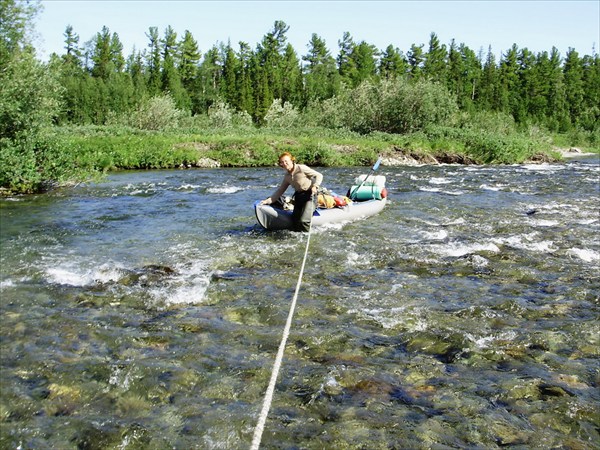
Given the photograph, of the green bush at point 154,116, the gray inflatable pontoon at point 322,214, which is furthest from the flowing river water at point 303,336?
the green bush at point 154,116

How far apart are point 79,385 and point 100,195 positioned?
13790 millimetres

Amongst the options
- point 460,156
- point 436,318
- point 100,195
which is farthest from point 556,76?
point 436,318

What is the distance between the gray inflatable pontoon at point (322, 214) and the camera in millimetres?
11750

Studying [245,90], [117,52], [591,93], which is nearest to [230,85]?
[245,90]

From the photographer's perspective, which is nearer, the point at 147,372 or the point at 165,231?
the point at 147,372

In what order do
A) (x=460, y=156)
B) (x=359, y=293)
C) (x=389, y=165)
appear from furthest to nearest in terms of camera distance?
(x=460, y=156) < (x=389, y=165) < (x=359, y=293)

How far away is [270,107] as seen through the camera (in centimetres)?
6256

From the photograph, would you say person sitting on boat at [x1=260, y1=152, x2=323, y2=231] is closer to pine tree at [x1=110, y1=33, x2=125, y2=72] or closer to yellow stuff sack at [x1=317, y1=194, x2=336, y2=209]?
yellow stuff sack at [x1=317, y1=194, x2=336, y2=209]

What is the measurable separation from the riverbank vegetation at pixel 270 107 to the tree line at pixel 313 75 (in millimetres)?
250

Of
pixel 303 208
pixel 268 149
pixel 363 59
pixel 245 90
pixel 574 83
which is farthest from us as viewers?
pixel 363 59

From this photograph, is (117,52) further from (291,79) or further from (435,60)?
(435,60)

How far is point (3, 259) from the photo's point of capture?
30.8 feet

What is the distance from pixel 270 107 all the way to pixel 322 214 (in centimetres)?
5201

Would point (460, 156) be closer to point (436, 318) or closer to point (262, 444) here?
point (436, 318)
